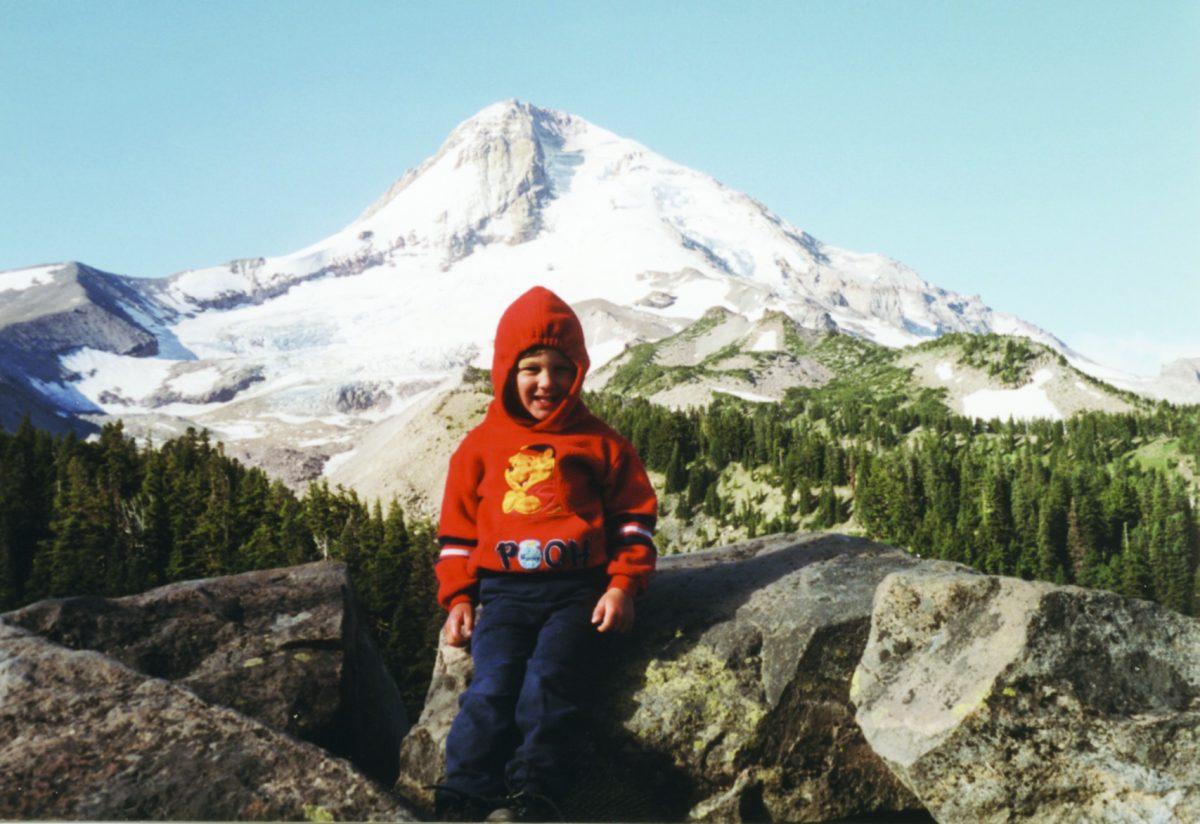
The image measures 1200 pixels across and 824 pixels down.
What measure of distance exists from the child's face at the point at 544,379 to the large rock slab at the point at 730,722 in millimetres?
2499

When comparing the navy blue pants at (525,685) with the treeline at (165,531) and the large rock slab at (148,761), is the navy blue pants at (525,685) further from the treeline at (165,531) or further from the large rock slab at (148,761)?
the treeline at (165,531)

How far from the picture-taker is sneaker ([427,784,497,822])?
6238 mm

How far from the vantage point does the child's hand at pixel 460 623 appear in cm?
793

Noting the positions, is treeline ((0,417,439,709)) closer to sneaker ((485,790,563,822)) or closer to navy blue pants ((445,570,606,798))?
navy blue pants ((445,570,606,798))

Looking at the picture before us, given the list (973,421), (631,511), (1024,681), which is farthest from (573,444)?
(973,421)

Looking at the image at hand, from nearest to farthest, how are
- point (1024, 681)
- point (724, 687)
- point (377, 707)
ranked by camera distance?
point (1024, 681)
point (724, 687)
point (377, 707)

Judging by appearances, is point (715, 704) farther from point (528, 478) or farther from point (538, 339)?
point (538, 339)

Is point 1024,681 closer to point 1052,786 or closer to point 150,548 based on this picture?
point 1052,786

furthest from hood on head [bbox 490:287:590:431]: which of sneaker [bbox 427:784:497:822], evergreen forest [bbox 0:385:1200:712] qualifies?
evergreen forest [bbox 0:385:1200:712]

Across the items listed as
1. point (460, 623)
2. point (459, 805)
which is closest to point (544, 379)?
point (460, 623)

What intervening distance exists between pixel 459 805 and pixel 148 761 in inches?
92.0

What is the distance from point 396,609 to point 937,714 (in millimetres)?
45752

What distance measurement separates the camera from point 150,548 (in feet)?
204

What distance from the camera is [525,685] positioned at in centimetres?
696
